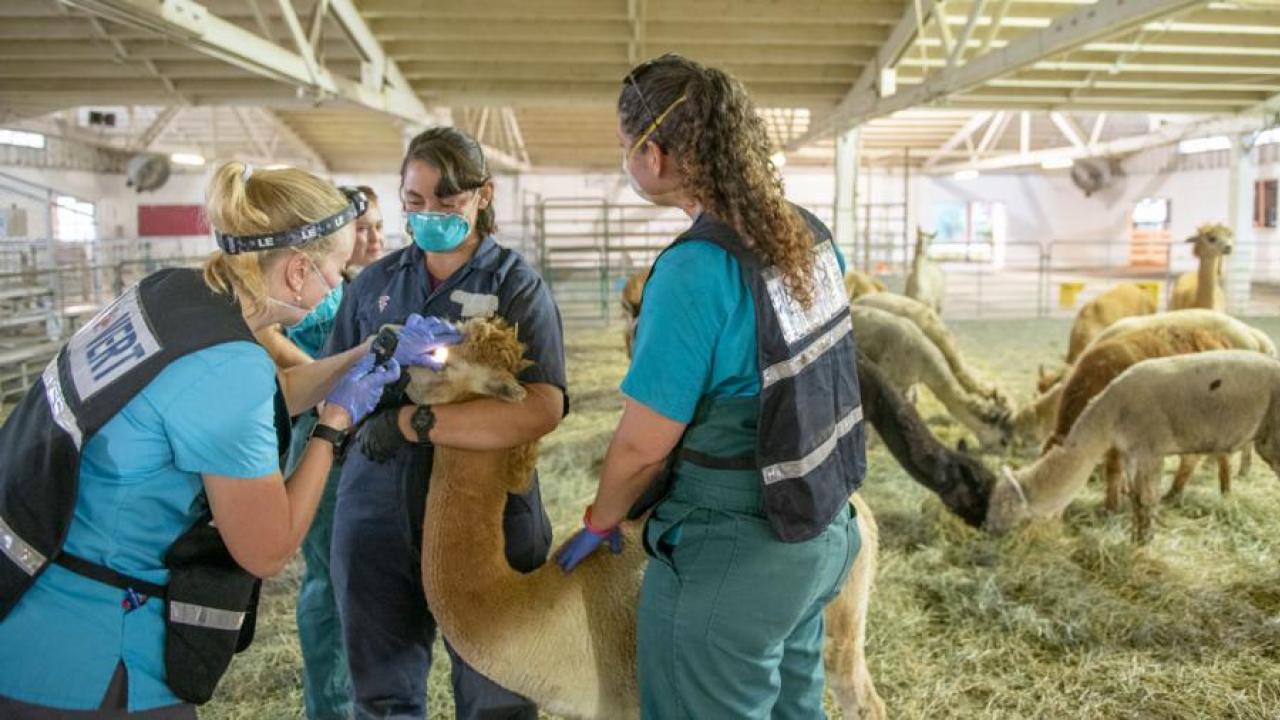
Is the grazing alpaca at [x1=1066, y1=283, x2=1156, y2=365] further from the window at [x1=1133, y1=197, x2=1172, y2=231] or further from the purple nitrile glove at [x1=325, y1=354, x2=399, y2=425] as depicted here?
the window at [x1=1133, y1=197, x2=1172, y2=231]

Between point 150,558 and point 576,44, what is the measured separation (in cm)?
987

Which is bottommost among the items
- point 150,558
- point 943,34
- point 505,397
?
point 150,558

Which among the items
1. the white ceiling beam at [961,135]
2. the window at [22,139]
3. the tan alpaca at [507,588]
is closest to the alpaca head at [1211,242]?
the tan alpaca at [507,588]

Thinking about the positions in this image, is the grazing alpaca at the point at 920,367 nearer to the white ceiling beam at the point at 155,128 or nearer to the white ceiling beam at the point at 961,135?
the white ceiling beam at the point at 155,128

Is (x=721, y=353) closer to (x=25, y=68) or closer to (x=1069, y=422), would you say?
(x=1069, y=422)

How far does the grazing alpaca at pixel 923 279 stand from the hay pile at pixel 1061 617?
25.1 ft

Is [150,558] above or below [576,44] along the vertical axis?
below

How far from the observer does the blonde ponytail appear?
6.44ft

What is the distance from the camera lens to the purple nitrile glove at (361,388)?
7.18 feet

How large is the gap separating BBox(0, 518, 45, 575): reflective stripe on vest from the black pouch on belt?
0.21 metres

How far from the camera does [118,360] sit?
5.82 ft

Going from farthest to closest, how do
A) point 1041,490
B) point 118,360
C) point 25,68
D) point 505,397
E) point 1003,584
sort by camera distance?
point 25,68, point 1041,490, point 1003,584, point 505,397, point 118,360

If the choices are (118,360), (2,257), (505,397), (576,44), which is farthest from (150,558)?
(2,257)

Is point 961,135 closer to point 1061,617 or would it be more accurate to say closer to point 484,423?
point 1061,617
